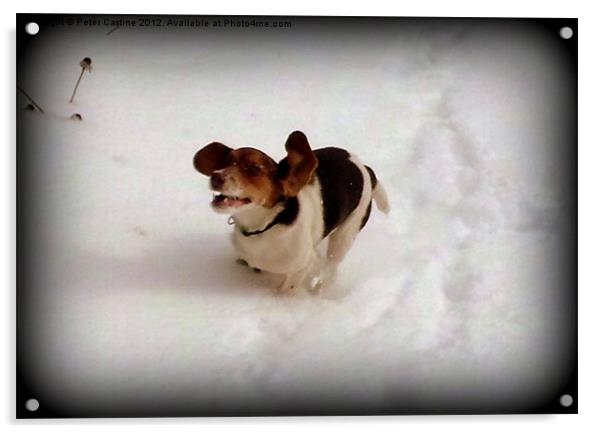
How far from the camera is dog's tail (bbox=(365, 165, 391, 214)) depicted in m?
1.16

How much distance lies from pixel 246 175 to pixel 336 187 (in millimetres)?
146

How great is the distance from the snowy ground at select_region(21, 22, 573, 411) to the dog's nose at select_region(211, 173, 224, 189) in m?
0.02

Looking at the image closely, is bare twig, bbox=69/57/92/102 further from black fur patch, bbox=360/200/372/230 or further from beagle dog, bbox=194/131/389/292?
black fur patch, bbox=360/200/372/230

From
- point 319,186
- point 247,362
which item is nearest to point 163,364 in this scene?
point 247,362

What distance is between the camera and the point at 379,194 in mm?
1157

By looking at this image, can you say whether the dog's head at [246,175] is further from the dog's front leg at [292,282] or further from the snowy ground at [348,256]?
the dog's front leg at [292,282]

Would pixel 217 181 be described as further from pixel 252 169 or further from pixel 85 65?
pixel 85 65

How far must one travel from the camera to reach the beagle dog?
1138 millimetres

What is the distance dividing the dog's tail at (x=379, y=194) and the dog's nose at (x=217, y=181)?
0.23 metres

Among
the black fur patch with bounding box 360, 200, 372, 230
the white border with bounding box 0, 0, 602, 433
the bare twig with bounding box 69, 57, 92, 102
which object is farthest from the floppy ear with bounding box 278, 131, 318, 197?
the bare twig with bounding box 69, 57, 92, 102

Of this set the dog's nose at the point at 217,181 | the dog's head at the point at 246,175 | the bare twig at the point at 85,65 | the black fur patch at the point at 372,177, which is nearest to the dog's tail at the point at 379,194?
the black fur patch at the point at 372,177

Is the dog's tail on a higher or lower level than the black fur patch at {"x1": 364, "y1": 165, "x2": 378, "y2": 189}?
lower

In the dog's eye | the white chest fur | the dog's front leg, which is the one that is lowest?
the dog's front leg
